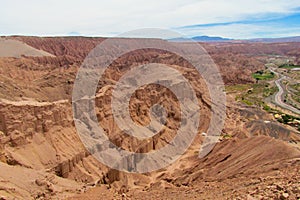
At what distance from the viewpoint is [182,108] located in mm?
49719

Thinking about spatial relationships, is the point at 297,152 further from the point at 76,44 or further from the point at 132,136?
the point at 76,44

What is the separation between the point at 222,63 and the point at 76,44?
55.3m

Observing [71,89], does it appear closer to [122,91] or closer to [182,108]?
[122,91]

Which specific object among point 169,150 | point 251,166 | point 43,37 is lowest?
point 169,150

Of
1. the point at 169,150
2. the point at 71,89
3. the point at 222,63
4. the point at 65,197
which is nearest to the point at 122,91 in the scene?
the point at 71,89

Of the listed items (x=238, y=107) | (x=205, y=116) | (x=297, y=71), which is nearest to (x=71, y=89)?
(x=205, y=116)

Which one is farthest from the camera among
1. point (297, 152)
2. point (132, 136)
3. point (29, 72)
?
point (29, 72)

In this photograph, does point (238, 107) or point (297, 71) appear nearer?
point (238, 107)

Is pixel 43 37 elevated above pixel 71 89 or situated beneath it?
elevated above

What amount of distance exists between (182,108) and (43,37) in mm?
88931

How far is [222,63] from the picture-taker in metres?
125

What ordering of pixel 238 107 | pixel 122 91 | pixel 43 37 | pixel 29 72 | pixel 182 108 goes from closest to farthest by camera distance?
pixel 122 91
pixel 182 108
pixel 238 107
pixel 29 72
pixel 43 37

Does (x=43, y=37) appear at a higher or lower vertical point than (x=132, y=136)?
higher

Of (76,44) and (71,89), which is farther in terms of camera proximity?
(76,44)
